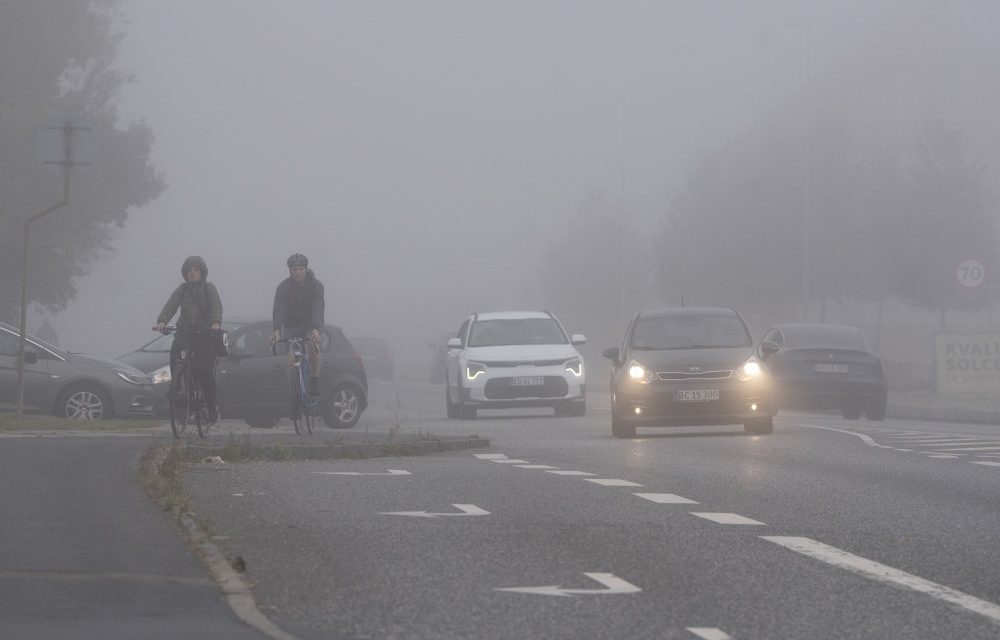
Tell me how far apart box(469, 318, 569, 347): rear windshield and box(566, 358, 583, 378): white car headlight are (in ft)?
2.34

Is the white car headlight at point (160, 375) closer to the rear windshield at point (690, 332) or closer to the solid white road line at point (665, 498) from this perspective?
the rear windshield at point (690, 332)

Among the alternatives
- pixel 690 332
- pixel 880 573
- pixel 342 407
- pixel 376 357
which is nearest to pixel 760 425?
pixel 690 332

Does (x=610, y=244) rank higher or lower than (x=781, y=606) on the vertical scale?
higher

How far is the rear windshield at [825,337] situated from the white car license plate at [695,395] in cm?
865

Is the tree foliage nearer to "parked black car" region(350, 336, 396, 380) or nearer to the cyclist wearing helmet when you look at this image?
"parked black car" region(350, 336, 396, 380)

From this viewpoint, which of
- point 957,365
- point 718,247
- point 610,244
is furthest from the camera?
point 610,244

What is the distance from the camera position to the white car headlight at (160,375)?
2400 centimetres

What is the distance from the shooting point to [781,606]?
23.4 feet

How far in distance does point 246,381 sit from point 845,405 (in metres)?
9.33

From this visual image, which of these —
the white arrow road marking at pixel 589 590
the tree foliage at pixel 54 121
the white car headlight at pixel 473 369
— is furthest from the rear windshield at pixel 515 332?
the white arrow road marking at pixel 589 590

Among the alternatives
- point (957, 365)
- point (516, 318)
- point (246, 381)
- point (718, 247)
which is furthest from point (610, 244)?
point (246, 381)

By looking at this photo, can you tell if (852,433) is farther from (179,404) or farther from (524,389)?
(179,404)

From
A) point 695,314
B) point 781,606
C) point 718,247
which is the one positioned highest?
point 718,247

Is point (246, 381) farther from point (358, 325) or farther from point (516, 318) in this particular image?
point (358, 325)
